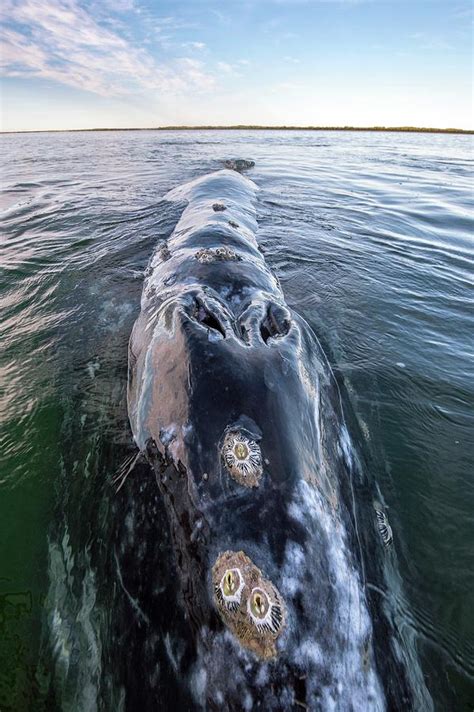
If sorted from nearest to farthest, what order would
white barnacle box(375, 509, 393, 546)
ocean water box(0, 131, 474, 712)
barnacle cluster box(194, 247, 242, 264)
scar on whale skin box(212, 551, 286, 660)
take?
scar on whale skin box(212, 551, 286, 660) < ocean water box(0, 131, 474, 712) < white barnacle box(375, 509, 393, 546) < barnacle cluster box(194, 247, 242, 264)

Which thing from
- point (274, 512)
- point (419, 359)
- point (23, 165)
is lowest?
point (419, 359)

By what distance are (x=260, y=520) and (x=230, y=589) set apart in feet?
1.27

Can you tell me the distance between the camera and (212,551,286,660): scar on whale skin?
6.31 feet

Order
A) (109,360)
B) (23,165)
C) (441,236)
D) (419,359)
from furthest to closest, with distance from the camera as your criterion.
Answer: (23,165) < (441,236) < (419,359) < (109,360)

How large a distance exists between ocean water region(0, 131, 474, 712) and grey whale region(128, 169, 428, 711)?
1.59 feet

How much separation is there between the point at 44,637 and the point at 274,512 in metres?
1.96

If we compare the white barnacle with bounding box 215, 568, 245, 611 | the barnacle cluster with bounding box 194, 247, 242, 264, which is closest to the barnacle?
the white barnacle with bounding box 215, 568, 245, 611

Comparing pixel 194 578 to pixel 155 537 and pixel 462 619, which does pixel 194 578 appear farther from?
pixel 462 619

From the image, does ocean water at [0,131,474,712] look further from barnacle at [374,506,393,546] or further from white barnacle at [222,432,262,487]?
white barnacle at [222,432,262,487]

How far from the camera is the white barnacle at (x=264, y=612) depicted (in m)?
1.94

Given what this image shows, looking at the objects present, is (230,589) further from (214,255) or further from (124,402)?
(214,255)

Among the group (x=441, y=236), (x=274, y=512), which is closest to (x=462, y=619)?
(x=274, y=512)

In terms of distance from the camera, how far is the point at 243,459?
239cm

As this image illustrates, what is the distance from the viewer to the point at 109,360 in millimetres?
5133
